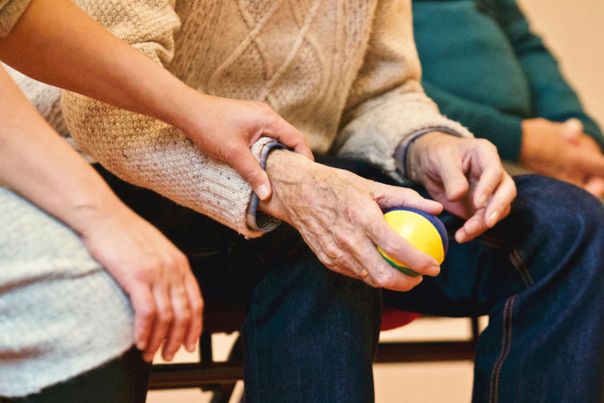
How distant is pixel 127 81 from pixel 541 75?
133 cm

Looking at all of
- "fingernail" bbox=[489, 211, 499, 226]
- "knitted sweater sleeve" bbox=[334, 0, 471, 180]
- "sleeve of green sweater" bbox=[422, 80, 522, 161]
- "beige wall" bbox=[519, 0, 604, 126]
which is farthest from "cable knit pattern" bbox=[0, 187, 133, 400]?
"beige wall" bbox=[519, 0, 604, 126]

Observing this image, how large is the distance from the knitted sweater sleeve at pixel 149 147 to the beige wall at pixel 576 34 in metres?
1.82

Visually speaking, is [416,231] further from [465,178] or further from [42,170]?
[42,170]

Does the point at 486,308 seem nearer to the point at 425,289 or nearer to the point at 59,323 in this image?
the point at 425,289

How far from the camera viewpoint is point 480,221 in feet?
2.85

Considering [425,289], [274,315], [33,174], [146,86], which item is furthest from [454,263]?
[33,174]

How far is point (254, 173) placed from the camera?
80 cm

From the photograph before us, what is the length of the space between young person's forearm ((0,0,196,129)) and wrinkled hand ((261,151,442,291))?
0.44 ft

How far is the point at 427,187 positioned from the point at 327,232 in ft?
0.96

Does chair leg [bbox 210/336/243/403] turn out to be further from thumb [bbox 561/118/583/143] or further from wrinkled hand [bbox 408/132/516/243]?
thumb [bbox 561/118/583/143]

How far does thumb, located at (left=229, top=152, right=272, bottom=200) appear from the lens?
31.2 inches

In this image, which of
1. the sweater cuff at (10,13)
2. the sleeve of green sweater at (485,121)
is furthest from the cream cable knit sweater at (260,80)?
the sleeve of green sweater at (485,121)

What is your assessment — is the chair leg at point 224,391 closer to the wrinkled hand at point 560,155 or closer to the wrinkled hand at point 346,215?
the wrinkled hand at point 346,215

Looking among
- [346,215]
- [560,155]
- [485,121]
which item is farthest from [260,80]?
[560,155]
